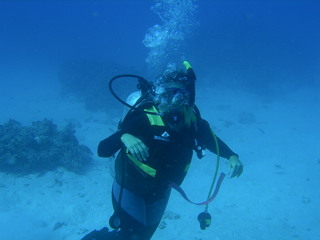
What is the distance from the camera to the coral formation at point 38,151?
9.34m

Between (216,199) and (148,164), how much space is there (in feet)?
24.2

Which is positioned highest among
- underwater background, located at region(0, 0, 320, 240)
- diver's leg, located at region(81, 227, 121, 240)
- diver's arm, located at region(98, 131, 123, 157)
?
diver's arm, located at region(98, 131, 123, 157)

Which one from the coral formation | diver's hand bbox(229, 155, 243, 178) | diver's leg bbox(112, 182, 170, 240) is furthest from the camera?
the coral formation

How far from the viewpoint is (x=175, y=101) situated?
2922mm

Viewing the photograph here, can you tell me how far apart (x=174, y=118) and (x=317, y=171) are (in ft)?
42.0

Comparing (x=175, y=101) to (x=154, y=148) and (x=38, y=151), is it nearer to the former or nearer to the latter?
(x=154, y=148)

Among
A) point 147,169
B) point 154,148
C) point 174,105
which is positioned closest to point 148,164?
point 147,169

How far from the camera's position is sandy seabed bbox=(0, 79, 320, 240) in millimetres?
7480

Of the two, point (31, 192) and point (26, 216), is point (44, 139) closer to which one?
point (31, 192)

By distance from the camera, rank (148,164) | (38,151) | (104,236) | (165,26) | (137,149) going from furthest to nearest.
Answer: (165,26) < (38,151) < (104,236) < (148,164) < (137,149)

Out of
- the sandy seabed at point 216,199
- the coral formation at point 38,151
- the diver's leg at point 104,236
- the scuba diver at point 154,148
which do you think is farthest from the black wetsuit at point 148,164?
the coral formation at point 38,151

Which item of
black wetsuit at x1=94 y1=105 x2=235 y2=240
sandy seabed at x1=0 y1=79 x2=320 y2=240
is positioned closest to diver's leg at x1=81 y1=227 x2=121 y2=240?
black wetsuit at x1=94 y1=105 x2=235 y2=240

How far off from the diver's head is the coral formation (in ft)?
26.1

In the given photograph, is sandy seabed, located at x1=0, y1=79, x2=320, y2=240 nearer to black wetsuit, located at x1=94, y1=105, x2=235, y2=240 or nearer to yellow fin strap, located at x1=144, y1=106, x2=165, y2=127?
black wetsuit, located at x1=94, y1=105, x2=235, y2=240
